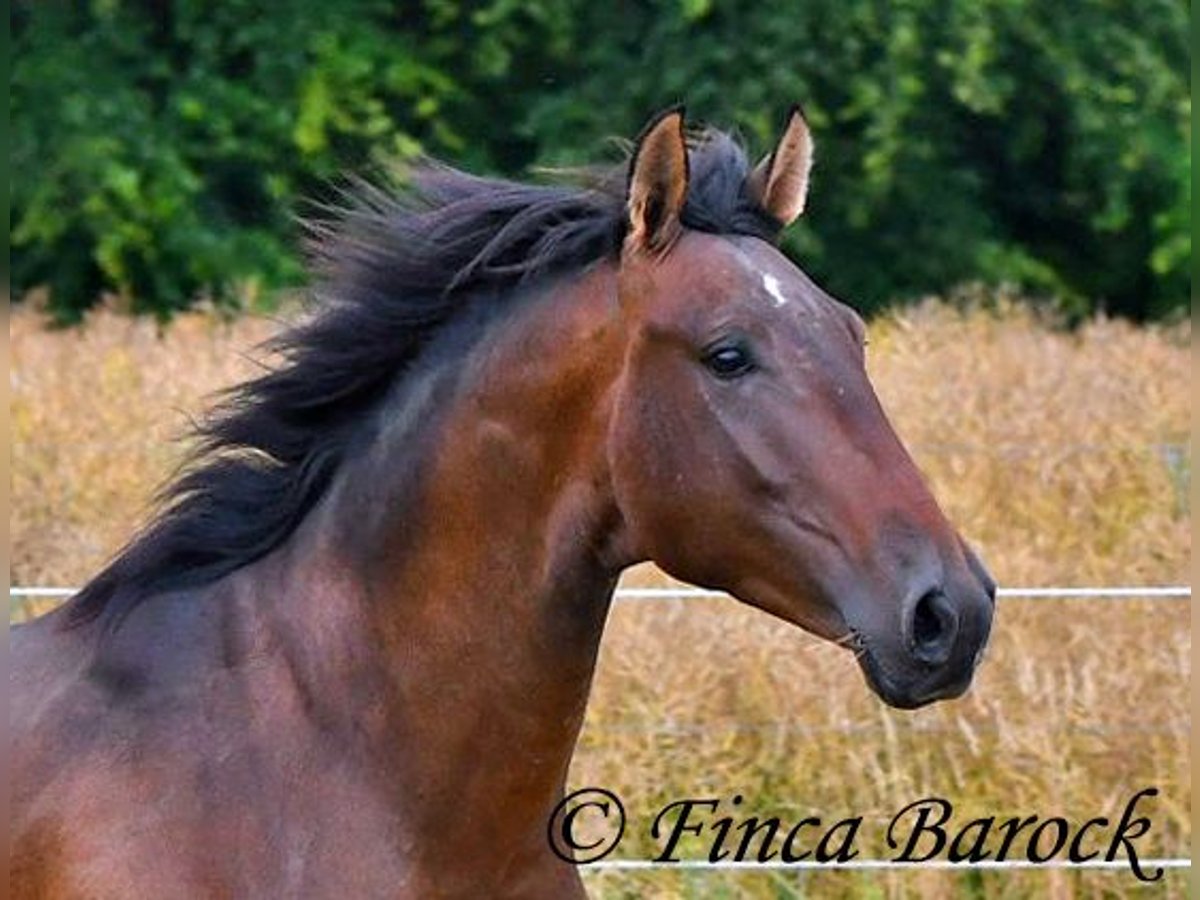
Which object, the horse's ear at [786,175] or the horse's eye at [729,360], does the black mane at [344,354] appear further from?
the horse's eye at [729,360]

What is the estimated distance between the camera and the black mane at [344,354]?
3.11 m

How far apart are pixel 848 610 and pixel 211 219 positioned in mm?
11960

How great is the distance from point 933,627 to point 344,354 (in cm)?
96

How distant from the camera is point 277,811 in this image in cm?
293

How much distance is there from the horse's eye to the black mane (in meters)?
0.29

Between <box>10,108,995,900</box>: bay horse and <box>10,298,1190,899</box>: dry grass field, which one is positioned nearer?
<box>10,108,995,900</box>: bay horse

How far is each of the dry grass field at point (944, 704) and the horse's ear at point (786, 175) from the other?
1758 millimetres

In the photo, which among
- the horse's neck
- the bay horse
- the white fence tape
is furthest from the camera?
the white fence tape

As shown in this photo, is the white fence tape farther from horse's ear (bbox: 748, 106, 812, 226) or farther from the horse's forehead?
the horse's forehead

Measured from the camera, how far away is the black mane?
311 cm

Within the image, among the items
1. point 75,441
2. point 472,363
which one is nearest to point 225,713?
point 472,363

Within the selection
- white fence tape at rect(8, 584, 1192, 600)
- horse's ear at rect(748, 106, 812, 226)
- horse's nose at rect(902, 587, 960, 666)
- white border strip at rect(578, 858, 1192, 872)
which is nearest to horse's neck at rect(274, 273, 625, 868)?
horse's ear at rect(748, 106, 812, 226)

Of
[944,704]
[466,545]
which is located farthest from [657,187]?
[944,704]

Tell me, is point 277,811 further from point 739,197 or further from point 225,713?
point 739,197
